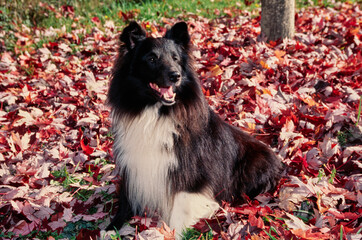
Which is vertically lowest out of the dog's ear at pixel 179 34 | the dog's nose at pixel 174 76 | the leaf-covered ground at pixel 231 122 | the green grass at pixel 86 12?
the leaf-covered ground at pixel 231 122

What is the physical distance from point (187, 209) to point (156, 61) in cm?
120

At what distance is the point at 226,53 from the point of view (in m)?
5.23

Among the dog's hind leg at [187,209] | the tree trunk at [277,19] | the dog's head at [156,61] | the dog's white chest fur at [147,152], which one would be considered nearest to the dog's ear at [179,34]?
the dog's head at [156,61]

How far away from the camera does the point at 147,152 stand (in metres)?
2.64

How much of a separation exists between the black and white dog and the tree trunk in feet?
9.75

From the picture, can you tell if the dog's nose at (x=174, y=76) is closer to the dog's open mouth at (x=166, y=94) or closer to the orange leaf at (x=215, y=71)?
the dog's open mouth at (x=166, y=94)

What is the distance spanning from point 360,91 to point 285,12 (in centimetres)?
195

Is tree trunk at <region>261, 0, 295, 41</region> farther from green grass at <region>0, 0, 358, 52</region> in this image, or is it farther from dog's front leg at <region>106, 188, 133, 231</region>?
dog's front leg at <region>106, 188, 133, 231</region>

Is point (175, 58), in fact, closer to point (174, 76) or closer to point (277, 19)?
point (174, 76)

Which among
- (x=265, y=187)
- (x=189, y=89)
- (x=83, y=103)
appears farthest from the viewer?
(x=83, y=103)

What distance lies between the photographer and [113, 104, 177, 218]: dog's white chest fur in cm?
262

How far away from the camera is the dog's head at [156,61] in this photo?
2.63 metres

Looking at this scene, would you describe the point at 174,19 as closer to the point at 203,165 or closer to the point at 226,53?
the point at 226,53

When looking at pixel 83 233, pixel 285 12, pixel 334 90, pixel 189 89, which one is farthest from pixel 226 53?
pixel 83 233
